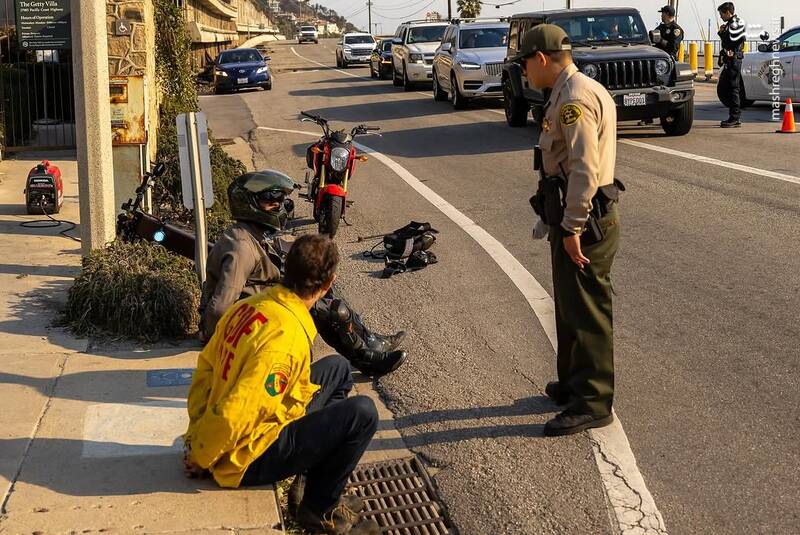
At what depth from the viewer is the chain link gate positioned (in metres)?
16.2

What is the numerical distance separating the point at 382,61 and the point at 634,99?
20.6 meters

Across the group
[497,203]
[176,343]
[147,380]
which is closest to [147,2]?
[497,203]

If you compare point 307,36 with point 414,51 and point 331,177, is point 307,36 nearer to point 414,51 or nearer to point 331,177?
point 414,51

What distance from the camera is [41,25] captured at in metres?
17.3

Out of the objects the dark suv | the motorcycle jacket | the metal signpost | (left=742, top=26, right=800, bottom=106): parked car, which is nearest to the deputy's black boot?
the motorcycle jacket

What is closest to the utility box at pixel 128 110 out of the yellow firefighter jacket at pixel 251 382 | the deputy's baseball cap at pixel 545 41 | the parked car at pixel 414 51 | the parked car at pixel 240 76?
the deputy's baseball cap at pixel 545 41

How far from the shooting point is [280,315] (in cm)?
421

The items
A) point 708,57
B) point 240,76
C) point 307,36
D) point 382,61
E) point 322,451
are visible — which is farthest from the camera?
point 307,36

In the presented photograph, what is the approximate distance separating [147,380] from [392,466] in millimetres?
1830

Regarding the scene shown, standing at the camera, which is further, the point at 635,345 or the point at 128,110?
the point at 128,110

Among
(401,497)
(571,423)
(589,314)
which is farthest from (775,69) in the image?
(401,497)

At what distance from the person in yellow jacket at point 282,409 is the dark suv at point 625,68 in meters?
12.1

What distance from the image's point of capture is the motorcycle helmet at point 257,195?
5.67 m

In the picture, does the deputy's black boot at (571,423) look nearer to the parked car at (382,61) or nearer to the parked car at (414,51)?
the parked car at (414,51)
